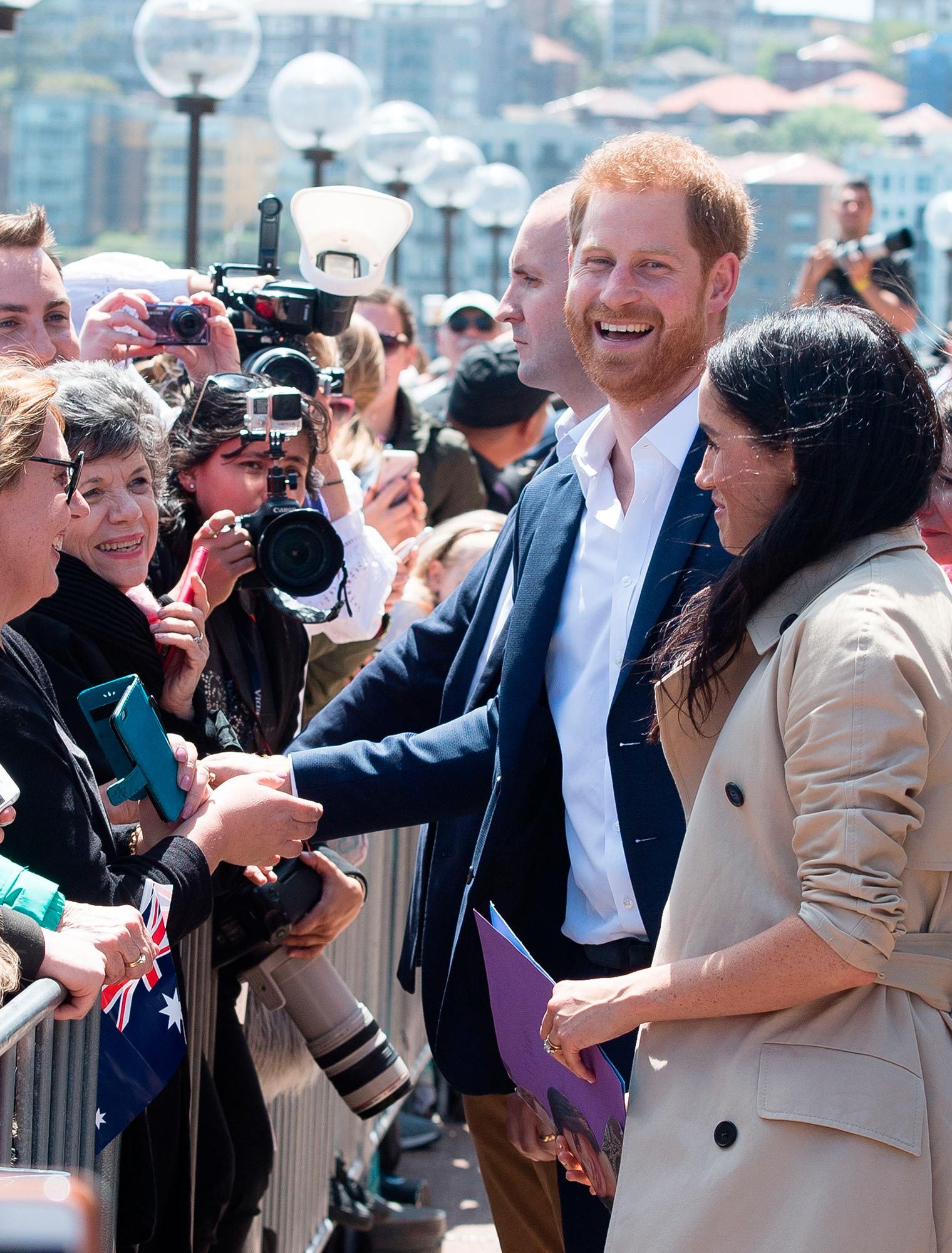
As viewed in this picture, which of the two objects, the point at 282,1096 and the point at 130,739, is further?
the point at 282,1096

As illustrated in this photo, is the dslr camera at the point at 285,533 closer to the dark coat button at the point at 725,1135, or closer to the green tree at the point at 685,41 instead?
the dark coat button at the point at 725,1135

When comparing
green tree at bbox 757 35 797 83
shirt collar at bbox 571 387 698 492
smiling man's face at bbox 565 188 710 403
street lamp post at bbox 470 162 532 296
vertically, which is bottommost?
green tree at bbox 757 35 797 83

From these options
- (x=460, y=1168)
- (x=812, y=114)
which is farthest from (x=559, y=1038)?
(x=812, y=114)

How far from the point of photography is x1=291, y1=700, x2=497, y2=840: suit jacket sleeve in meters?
2.60

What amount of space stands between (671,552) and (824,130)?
11933cm

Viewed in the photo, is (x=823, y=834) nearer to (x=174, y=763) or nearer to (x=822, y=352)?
(x=822, y=352)

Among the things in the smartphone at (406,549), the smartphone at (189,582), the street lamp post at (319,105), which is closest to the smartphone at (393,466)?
the smartphone at (406,549)

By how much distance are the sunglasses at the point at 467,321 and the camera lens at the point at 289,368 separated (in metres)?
4.80

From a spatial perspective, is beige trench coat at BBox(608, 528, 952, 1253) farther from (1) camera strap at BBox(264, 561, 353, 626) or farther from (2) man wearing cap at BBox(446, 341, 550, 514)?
(2) man wearing cap at BBox(446, 341, 550, 514)

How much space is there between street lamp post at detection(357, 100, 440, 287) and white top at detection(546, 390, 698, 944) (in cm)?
1072

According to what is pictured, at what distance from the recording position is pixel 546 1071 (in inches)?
84.1

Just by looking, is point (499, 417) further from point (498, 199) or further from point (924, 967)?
point (498, 199)

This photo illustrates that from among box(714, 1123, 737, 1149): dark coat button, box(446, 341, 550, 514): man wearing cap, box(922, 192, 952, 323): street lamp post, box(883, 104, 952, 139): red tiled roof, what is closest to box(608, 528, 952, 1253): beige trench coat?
box(714, 1123, 737, 1149): dark coat button

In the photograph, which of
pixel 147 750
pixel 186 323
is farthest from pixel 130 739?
pixel 186 323
